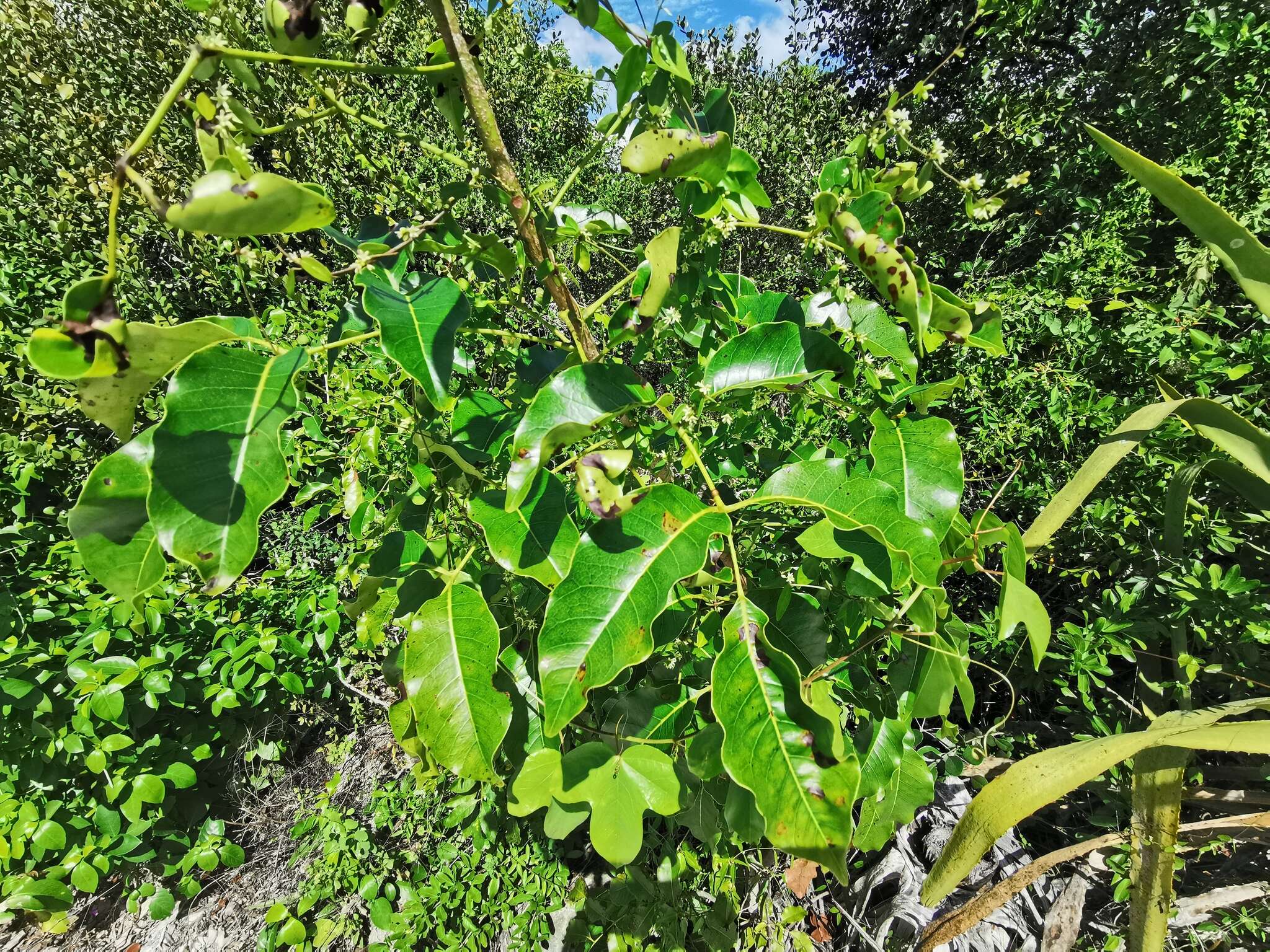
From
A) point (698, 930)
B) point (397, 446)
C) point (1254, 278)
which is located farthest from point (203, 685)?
point (1254, 278)

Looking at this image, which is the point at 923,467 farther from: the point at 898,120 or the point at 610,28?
the point at 610,28

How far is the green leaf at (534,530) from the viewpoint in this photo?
595 mm

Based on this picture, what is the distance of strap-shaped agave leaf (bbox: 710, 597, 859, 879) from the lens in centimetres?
49

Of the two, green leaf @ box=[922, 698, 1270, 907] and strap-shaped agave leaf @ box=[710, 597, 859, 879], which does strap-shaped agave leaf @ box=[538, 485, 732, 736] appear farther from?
green leaf @ box=[922, 698, 1270, 907]

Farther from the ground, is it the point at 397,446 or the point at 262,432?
the point at 397,446

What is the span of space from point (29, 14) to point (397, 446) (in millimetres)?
4379

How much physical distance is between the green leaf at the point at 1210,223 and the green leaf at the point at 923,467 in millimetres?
486

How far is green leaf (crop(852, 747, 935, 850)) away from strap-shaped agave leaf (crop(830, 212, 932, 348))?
0.58 metres

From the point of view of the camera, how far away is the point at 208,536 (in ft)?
1.42

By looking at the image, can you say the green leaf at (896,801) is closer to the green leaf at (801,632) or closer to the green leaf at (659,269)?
the green leaf at (801,632)

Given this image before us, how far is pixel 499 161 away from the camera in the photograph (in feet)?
1.88

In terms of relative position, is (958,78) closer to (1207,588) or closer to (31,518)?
(1207,588)

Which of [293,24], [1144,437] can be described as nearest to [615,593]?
[293,24]

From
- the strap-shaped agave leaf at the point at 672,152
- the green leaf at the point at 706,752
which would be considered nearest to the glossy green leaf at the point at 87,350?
the strap-shaped agave leaf at the point at 672,152
